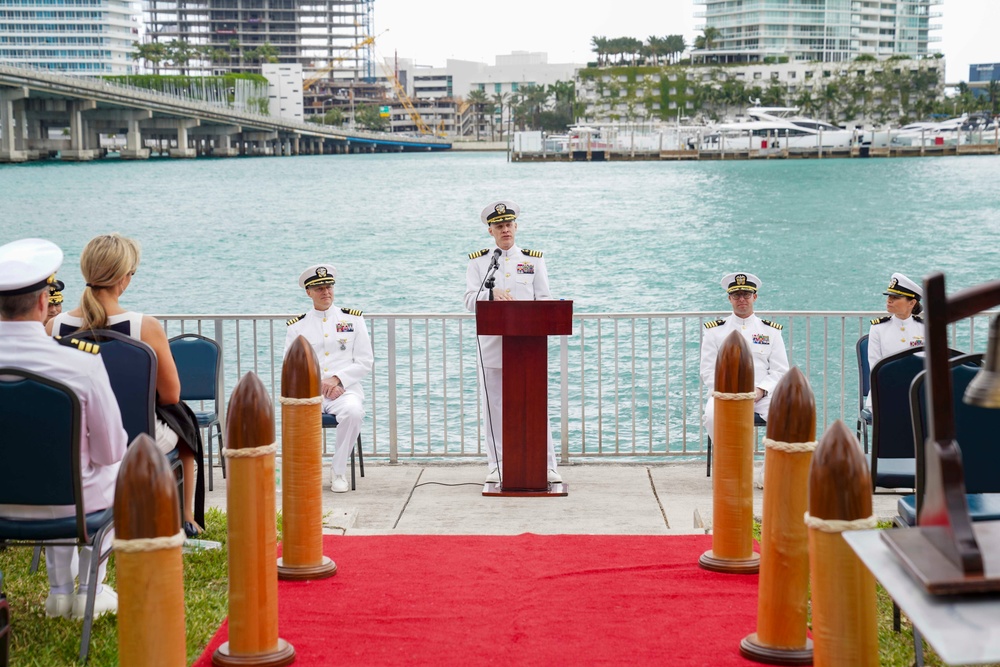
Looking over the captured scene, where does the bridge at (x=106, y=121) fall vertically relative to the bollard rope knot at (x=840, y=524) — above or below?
above

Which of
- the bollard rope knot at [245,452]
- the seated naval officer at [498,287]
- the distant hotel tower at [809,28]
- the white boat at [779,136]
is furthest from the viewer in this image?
the distant hotel tower at [809,28]

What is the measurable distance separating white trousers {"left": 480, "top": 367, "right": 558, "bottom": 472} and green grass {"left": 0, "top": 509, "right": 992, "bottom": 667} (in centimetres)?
217

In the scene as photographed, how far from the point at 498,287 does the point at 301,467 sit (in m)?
2.60

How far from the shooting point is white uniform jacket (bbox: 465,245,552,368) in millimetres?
7234

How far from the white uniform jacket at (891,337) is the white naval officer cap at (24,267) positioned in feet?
16.1

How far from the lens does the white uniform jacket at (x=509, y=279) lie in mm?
7234

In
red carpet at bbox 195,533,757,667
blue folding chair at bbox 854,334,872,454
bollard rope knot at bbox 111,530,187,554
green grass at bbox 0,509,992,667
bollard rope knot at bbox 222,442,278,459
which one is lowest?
green grass at bbox 0,509,992,667

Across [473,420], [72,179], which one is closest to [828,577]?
[473,420]

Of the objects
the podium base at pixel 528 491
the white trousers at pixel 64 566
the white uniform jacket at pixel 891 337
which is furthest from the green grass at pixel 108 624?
the white uniform jacket at pixel 891 337

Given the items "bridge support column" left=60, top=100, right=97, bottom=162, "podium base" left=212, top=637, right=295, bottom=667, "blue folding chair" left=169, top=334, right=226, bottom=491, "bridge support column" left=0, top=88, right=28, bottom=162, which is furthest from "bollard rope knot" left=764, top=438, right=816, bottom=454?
"bridge support column" left=60, top=100, right=97, bottom=162

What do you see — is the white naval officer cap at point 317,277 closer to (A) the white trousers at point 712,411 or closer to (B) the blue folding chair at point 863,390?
(A) the white trousers at point 712,411

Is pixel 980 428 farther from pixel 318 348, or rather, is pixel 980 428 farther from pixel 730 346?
pixel 318 348

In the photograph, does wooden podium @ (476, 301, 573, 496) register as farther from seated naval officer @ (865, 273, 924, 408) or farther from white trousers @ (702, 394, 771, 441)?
seated naval officer @ (865, 273, 924, 408)

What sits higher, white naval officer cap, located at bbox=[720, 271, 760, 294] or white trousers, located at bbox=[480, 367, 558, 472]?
white naval officer cap, located at bbox=[720, 271, 760, 294]
